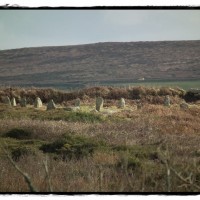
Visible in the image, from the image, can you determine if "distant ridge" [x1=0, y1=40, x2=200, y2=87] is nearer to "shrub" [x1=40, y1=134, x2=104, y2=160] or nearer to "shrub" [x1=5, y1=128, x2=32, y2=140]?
"shrub" [x1=5, y1=128, x2=32, y2=140]

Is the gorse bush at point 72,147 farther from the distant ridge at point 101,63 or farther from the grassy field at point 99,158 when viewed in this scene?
the distant ridge at point 101,63

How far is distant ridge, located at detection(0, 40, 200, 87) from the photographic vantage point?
9088 cm

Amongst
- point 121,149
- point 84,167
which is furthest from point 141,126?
point 84,167

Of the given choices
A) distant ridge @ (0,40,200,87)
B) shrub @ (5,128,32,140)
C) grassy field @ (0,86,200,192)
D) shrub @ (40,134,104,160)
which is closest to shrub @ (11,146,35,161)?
grassy field @ (0,86,200,192)

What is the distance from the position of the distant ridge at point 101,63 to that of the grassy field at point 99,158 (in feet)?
229

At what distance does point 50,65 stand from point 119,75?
17.8 metres

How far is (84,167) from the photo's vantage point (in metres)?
6.98

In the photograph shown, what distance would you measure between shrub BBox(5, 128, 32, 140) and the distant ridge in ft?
229

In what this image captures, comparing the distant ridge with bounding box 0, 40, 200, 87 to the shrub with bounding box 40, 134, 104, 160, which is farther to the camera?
the distant ridge with bounding box 0, 40, 200, 87

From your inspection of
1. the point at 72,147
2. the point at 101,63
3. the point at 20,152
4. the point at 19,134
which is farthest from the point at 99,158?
the point at 101,63

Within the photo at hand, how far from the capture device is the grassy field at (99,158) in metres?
4.66

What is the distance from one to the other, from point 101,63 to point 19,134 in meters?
91.1

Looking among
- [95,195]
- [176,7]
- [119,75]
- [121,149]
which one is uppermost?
[176,7]
